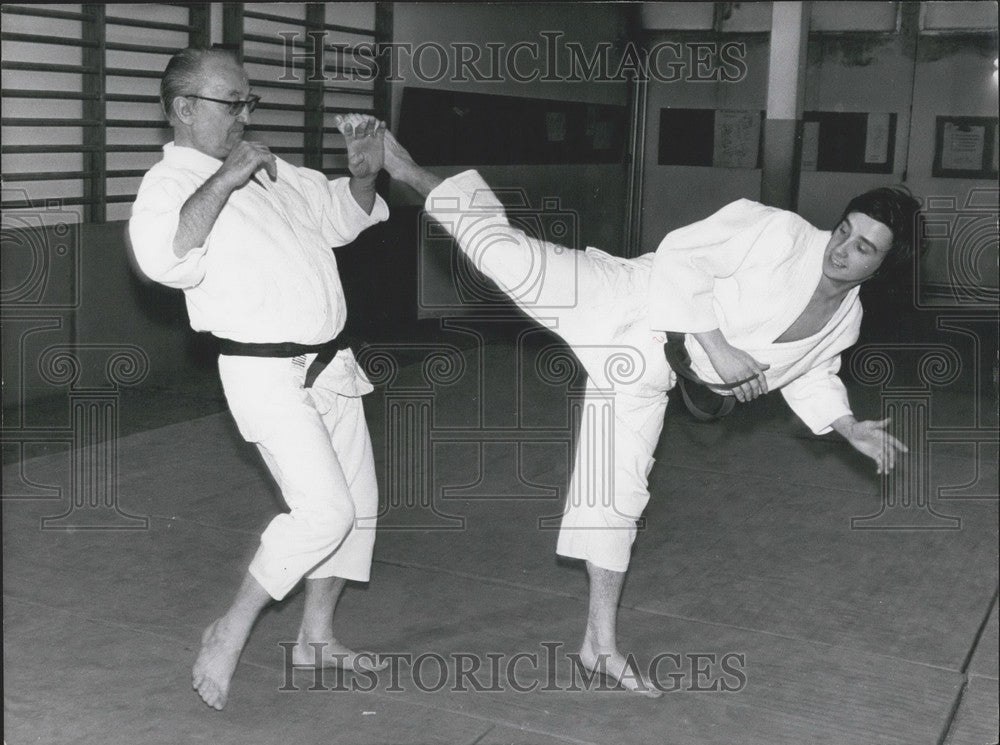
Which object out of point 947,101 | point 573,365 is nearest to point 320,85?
point 573,365

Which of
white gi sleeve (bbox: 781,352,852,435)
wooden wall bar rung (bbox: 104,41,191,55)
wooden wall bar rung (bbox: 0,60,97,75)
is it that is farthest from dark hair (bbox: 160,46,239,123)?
wooden wall bar rung (bbox: 104,41,191,55)

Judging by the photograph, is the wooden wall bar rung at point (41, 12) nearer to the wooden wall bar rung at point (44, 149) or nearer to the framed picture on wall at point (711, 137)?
the wooden wall bar rung at point (44, 149)

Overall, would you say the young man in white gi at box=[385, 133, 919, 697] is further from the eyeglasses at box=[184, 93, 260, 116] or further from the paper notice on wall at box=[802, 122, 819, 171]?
the paper notice on wall at box=[802, 122, 819, 171]

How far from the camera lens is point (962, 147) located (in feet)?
31.7

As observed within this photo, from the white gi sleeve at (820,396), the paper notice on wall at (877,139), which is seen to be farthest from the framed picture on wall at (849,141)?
the white gi sleeve at (820,396)

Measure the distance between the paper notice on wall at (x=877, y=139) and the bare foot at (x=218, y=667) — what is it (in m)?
8.94

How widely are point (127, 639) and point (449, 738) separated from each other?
1000mm

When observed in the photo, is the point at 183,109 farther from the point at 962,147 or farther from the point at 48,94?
the point at 962,147

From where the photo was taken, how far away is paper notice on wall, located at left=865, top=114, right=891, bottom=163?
32.6 ft

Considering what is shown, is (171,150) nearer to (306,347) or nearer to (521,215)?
(306,347)

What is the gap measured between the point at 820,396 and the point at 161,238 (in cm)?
161

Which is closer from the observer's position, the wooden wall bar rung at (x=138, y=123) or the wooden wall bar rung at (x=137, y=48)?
the wooden wall bar rung at (x=137, y=48)

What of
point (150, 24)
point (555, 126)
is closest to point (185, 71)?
point (150, 24)

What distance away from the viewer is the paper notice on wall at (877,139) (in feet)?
32.6
